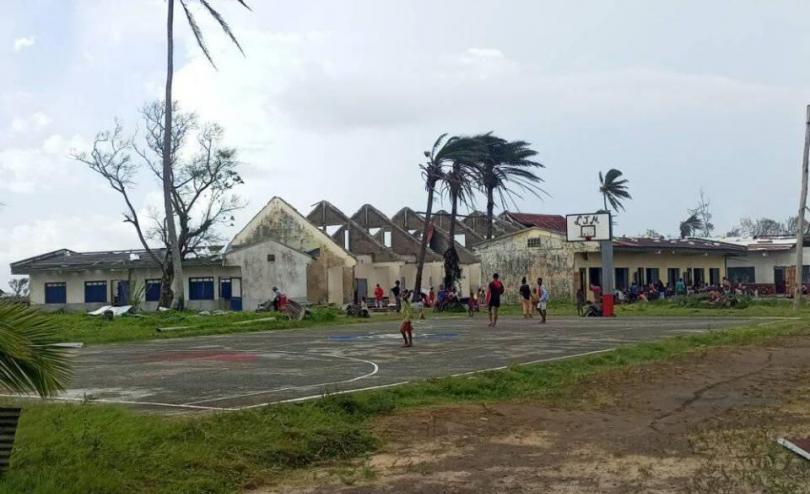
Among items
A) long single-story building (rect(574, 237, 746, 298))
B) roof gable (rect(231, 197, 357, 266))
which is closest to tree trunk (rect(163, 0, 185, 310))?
roof gable (rect(231, 197, 357, 266))

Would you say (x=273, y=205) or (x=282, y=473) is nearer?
(x=282, y=473)

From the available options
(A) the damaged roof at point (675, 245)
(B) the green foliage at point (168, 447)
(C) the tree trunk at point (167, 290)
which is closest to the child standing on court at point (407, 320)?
(B) the green foliage at point (168, 447)

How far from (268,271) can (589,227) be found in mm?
19270

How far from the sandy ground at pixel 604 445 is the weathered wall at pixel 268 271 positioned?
3848 cm

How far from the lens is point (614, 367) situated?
52.9ft

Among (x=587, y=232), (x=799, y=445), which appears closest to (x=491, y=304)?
(x=587, y=232)

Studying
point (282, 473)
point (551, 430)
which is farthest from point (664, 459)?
point (282, 473)

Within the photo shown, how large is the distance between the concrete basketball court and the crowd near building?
71.0 feet

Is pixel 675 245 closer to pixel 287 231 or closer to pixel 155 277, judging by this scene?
pixel 287 231

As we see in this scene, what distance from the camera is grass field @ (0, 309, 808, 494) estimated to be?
294 inches

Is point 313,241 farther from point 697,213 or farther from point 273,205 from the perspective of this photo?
point 697,213

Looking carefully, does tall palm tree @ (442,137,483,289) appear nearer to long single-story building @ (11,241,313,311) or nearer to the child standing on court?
long single-story building @ (11,241,313,311)

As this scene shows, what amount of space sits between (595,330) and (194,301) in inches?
1265

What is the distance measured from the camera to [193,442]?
347 inches
